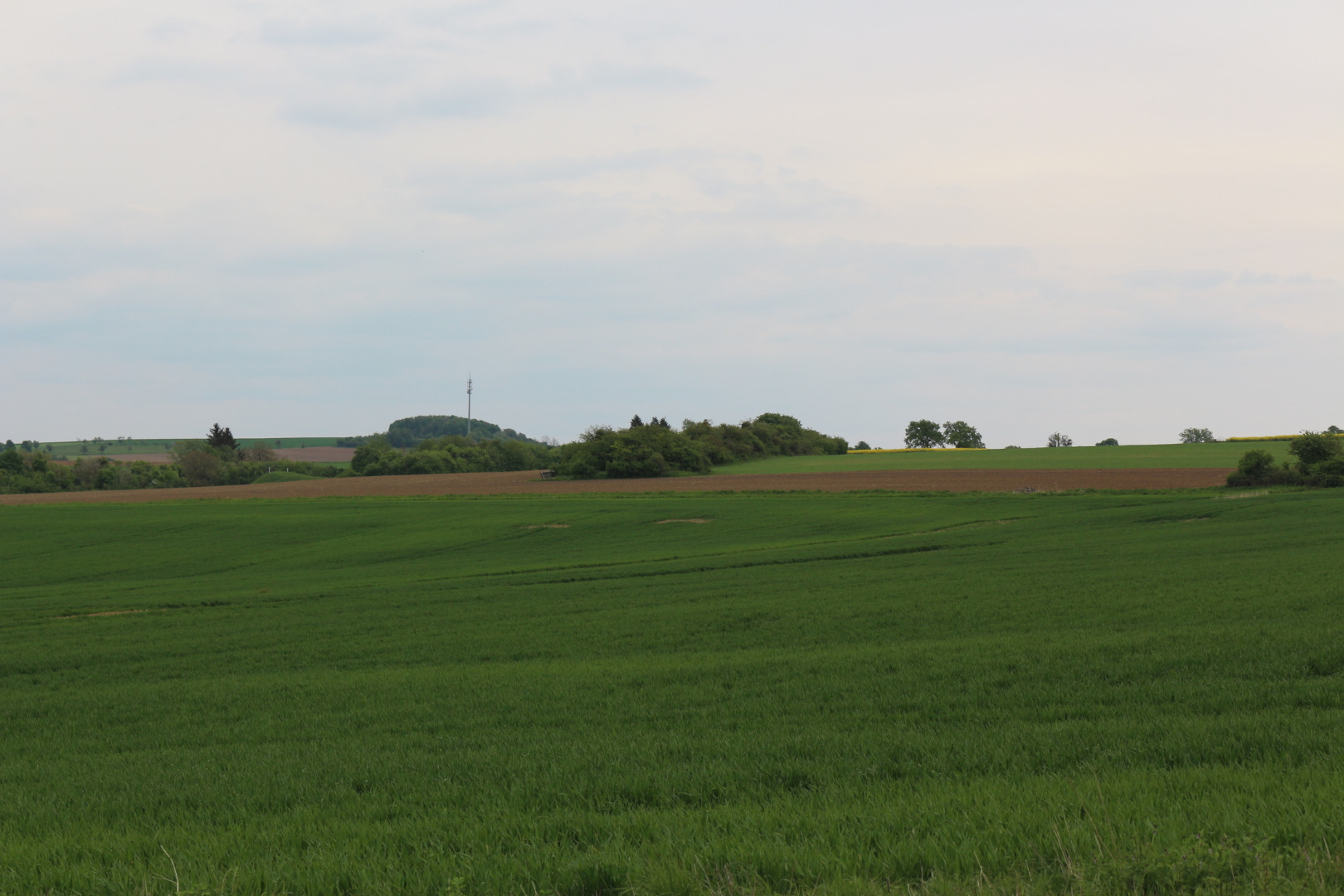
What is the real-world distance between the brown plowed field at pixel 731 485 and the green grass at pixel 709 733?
4098 centimetres

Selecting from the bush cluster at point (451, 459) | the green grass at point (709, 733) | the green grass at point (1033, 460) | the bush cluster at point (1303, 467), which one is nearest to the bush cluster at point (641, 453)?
the green grass at point (1033, 460)

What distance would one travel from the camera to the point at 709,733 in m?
9.04

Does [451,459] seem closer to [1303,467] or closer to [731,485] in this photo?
[731,485]

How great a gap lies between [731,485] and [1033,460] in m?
37.8

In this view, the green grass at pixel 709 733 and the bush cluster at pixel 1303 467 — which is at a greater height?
the bush cluster at pixel 1303 467

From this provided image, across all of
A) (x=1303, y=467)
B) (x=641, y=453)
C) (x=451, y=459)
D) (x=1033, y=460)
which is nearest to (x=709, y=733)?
(x=1303, y=467)

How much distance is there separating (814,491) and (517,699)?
58207 millimetres

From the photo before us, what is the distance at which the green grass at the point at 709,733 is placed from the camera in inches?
200

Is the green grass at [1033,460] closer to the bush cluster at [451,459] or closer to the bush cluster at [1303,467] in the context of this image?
the bush cluster at [1303,467]

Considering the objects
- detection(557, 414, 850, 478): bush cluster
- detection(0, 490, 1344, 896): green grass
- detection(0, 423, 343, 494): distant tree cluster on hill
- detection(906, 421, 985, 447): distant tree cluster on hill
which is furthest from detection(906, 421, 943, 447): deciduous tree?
detection(0, 490, 1344, 896): green grass

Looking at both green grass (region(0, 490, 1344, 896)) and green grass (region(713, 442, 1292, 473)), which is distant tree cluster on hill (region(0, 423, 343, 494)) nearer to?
green grass (region(713, 442, 1292, 473))

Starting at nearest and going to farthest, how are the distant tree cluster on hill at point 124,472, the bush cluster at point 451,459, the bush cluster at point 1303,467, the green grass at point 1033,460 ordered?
the bush cluster at point 1303,467 → the green grass at point 1033,460 → the distant tree cluster on hill at point 124,472 → the bush cluster at point 451,459

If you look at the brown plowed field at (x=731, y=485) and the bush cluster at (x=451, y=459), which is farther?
the bush cluster at (x=451, y=459)

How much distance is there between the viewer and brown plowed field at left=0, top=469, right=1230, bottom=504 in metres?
65.7
